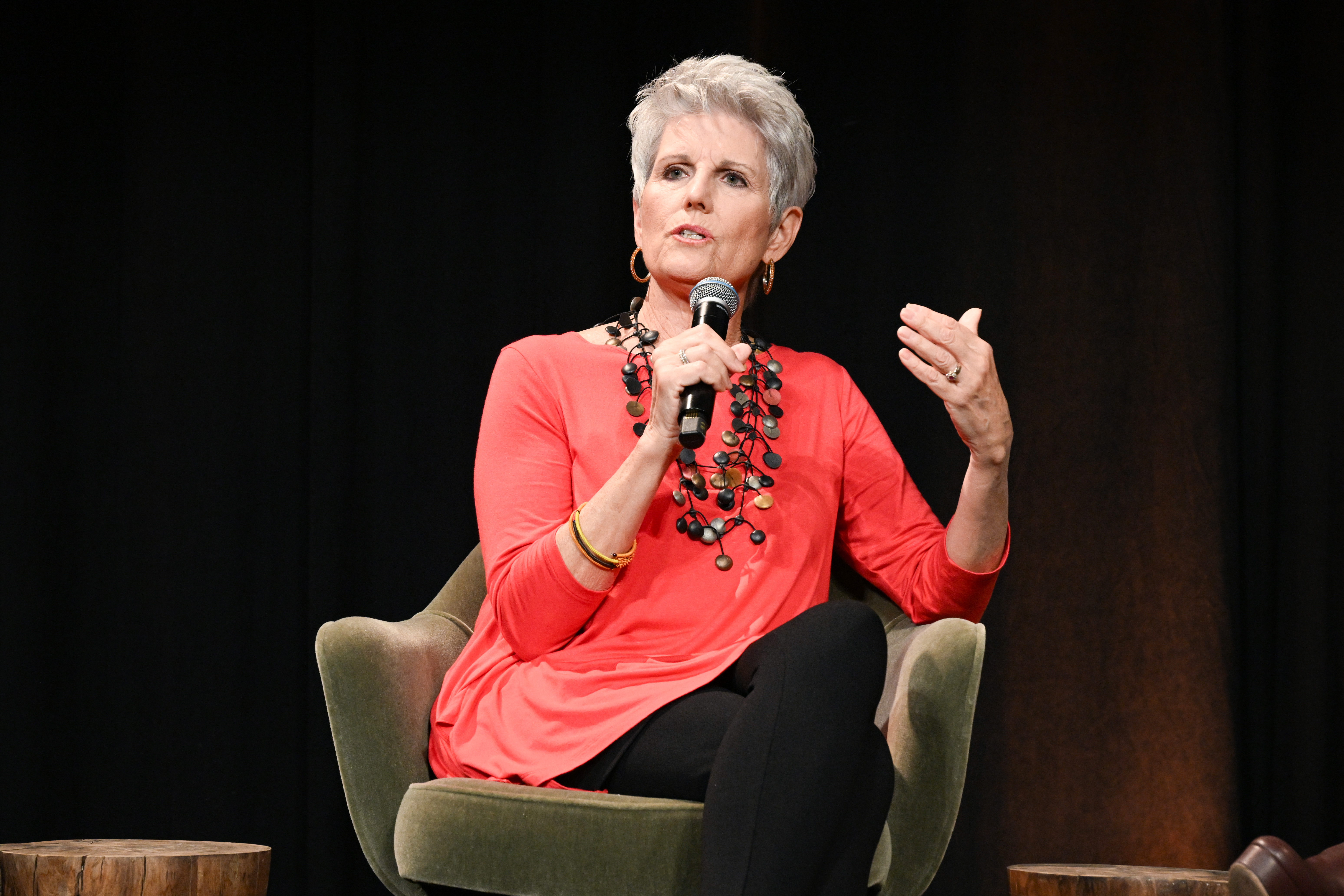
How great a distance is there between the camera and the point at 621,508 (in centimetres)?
146

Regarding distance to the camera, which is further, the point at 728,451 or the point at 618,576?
the point at 728,451

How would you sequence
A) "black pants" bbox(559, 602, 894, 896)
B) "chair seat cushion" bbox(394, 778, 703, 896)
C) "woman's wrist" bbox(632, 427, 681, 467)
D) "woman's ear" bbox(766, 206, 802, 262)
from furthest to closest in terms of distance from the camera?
"woman's ear" bbox(766, 206, 802, 262) < "woman's wrist" bbox(632, 427, 681, 467) < "chair seat cushion" bbox(394, 778, 703, 896) < "black pants" bbox(559, 602, 894, 896)

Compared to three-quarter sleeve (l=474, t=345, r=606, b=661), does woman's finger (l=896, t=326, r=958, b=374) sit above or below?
above

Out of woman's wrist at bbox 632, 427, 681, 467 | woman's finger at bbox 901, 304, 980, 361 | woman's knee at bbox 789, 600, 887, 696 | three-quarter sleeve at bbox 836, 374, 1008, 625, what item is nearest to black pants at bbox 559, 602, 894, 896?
woman's knee at bbox 789, 600, 887, 696

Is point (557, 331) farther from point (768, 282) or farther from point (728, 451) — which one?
point (728, 451)

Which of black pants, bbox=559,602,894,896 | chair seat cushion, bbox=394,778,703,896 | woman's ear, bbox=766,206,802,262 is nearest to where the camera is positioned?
black pants, bbox=559,602,894,896

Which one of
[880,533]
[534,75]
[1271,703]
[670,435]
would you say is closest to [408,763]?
[670,435]

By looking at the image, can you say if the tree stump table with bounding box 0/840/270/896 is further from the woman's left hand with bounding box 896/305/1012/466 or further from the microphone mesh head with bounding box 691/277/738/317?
the woman's left hand with bounding box 896/305/1012/466

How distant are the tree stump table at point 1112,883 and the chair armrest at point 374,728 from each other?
860 millimetres

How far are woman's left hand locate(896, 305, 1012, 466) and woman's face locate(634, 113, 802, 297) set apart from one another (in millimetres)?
327

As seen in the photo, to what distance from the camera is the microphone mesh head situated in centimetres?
152

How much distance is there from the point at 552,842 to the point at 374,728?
0.31 metres

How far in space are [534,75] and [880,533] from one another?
1172 millimetres

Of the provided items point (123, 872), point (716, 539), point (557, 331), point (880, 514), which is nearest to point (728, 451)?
point (716, 539)
